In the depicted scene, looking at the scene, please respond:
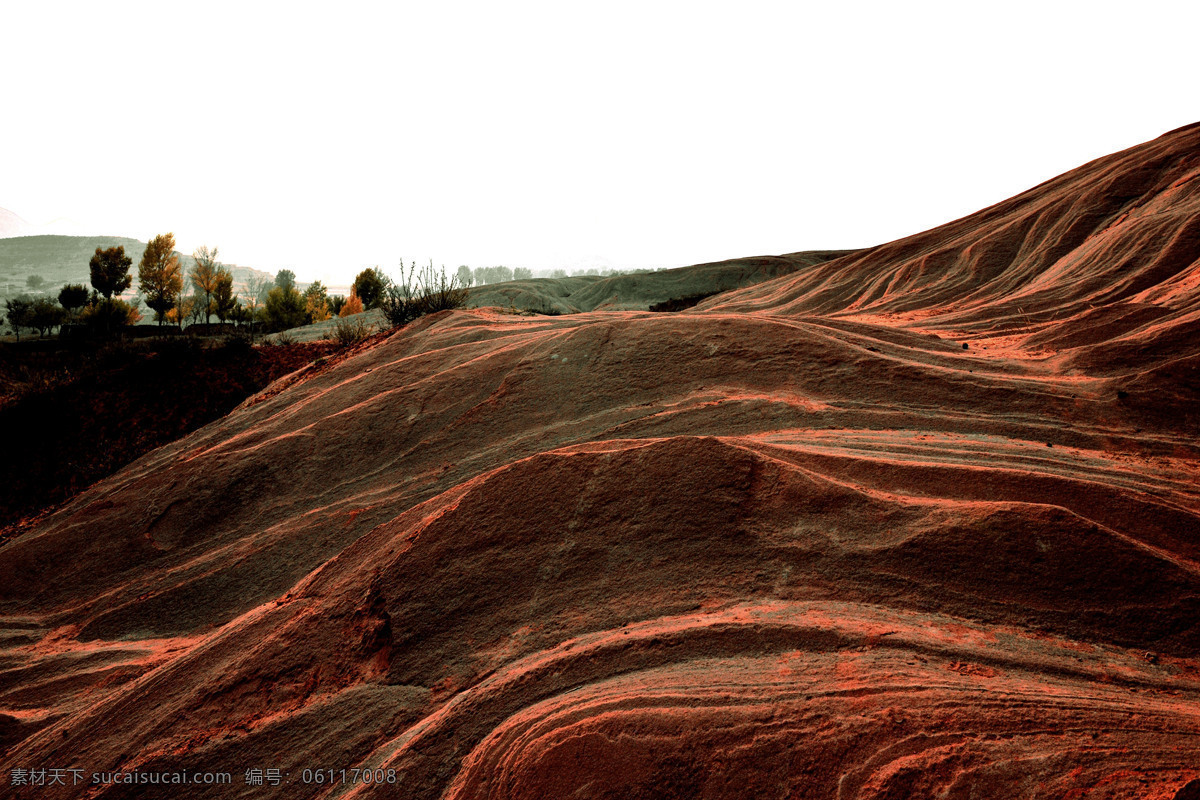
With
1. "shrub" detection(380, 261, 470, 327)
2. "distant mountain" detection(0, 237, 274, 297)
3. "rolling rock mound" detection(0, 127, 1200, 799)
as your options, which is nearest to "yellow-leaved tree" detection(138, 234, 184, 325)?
"shrub" detection(380, 261, 470, 327)

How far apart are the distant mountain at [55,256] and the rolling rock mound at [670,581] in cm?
14564

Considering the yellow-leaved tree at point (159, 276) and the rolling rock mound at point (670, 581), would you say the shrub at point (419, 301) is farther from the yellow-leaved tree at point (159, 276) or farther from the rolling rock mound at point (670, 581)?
the yellow-leaved tree at point (159, 276)

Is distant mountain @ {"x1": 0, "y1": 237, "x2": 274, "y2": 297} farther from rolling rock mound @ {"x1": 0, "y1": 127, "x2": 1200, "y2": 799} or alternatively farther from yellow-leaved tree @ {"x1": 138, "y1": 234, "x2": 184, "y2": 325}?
rolling rock mound @ {"x1": 0, "y1": 127, "x2": 1200, "y2": 799}

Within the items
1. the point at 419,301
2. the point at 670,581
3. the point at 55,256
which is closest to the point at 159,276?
the point at 419,301

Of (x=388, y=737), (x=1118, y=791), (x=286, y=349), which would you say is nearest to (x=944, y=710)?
(x=1118, y=791)

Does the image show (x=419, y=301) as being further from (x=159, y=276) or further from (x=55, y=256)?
(x=55, y=256)

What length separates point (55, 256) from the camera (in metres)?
142

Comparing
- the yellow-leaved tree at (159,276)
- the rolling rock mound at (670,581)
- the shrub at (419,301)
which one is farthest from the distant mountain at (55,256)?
the rolling rock mound at (670,581)

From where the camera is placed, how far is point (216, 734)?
2.70m

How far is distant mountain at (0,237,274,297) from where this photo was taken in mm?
131250

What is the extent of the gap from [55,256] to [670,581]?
195697mm

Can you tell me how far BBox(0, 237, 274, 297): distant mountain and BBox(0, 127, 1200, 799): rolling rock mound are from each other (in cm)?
14564

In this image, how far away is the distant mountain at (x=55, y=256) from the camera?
131250 mm

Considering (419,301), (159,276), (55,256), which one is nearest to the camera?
(419,301)
